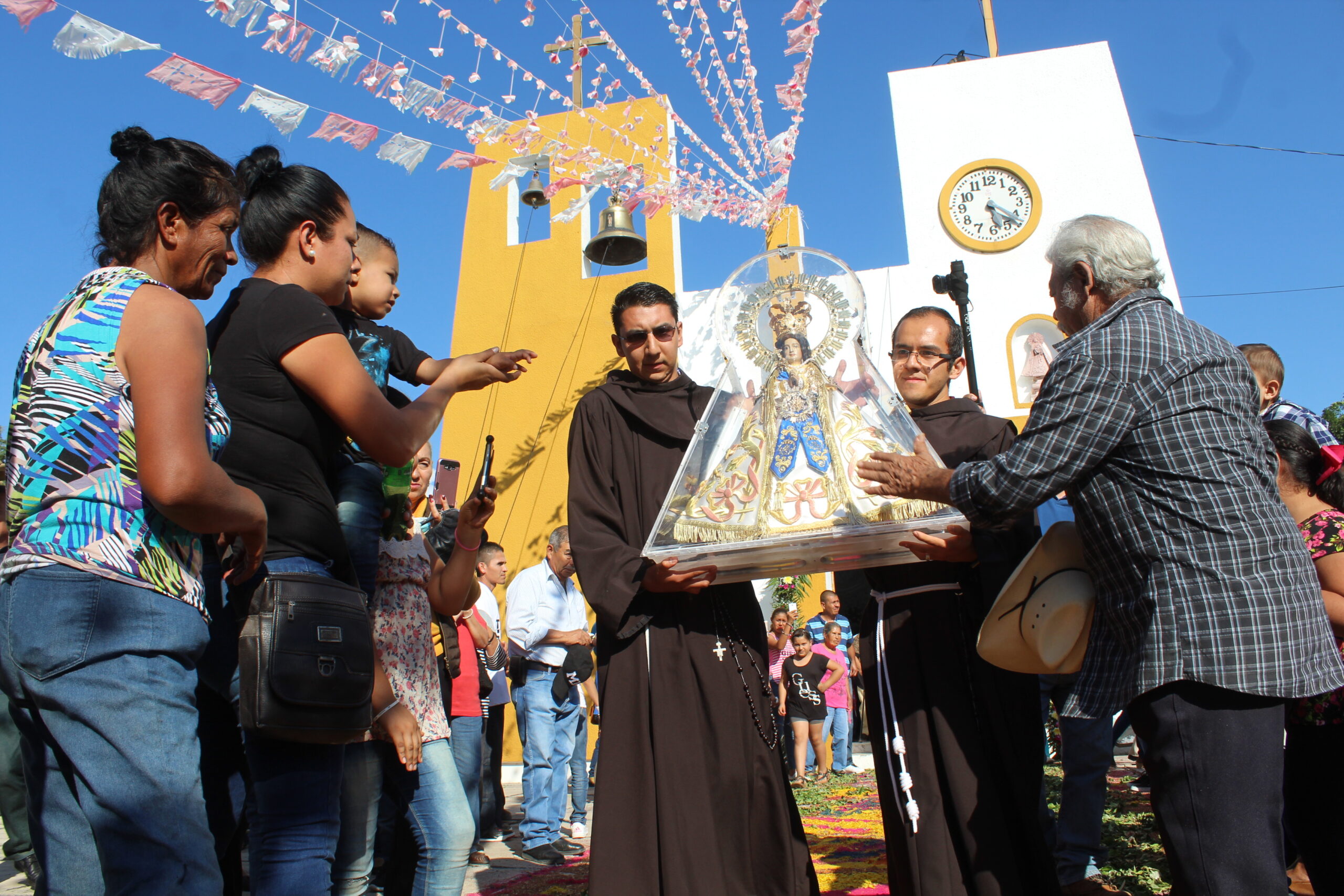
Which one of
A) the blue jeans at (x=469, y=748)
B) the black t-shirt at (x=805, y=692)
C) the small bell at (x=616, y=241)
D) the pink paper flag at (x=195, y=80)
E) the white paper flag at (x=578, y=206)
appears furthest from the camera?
the small bell at (x=616, y=241)

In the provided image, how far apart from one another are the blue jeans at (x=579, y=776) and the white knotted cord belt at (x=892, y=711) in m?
3.72

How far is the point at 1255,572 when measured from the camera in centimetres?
197

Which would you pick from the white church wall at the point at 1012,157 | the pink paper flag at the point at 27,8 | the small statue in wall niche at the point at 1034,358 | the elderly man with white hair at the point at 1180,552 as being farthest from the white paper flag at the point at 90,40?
the small statue in wall niche at the point at 1034,358

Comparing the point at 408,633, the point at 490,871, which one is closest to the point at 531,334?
the point at 490,871

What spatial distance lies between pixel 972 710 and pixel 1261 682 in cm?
101

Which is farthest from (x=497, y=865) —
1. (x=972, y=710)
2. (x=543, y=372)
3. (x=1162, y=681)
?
(x=543, y=372)

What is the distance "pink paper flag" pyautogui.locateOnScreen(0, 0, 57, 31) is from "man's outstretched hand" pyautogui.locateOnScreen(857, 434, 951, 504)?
308 cm

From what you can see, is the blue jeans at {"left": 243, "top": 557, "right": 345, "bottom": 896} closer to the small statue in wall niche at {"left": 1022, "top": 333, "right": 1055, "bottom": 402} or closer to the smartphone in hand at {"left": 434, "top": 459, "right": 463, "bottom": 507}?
the smartphone in hand at {"left": 434, "top": 459, "right": 463, "bottom": 507}

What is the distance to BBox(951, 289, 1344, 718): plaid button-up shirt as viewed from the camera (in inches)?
76.6

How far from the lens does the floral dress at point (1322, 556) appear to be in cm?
242

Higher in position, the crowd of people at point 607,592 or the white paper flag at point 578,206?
the white paper flag at point 578,206

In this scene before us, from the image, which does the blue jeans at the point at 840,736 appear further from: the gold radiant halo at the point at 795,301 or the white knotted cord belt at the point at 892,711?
the gold radiant halo at the point at 795,301

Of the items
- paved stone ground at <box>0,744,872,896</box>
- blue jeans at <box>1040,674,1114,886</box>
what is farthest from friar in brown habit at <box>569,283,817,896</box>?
blue jeans at <box>1040,674,1114,886</box>

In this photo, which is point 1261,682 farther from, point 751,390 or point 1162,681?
point 751,390
